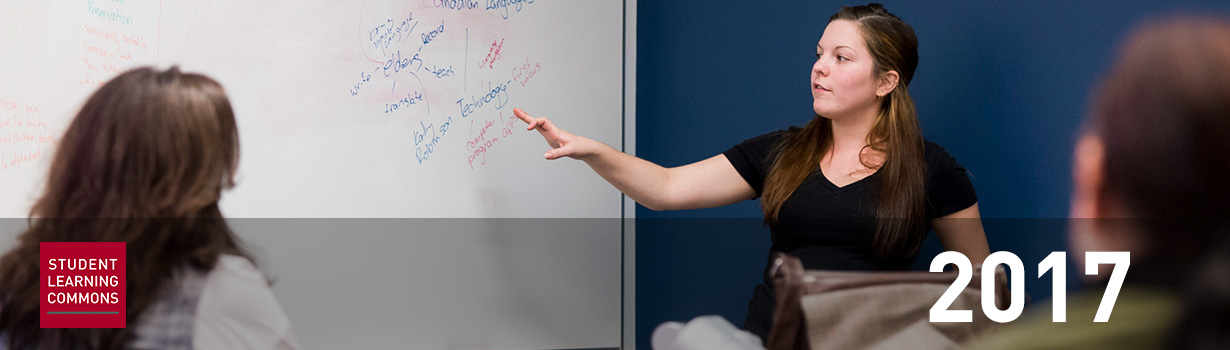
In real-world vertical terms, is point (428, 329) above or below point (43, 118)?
below

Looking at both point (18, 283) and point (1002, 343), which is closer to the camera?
point (1002, 343)

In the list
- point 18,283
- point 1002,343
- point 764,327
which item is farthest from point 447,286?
point 1002,343

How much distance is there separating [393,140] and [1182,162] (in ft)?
5.63

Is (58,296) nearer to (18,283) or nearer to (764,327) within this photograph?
(18,283)

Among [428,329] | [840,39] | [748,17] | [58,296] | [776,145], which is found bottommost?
[428,329]

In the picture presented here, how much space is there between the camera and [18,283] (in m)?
1.01

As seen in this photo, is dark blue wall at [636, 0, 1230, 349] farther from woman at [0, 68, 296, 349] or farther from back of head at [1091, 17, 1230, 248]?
woman at [0, 68, 296, 349]

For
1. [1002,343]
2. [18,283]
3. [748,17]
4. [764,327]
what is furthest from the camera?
[748,17]

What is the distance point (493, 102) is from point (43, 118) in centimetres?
94

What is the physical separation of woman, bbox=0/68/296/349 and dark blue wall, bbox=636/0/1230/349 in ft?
4.30

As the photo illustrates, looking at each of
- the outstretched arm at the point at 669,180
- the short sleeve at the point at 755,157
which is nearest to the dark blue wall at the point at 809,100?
the short sleeve at the point at 755,157

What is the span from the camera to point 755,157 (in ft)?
5.83

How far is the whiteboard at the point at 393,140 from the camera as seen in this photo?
1.75 metres

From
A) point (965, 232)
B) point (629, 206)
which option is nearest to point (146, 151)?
point (965, 232)
